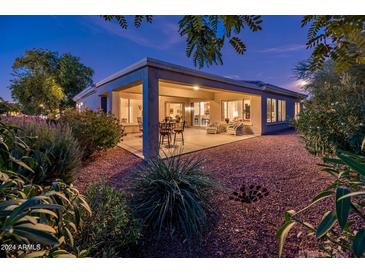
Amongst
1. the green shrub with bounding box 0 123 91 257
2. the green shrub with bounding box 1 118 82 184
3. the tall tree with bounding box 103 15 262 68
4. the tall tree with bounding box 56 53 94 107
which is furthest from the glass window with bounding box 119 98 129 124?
the tall tree with bounding box 103 15 262 68

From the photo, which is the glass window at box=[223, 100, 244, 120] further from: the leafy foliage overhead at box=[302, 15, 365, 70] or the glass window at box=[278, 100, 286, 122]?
the leafy foliage overhead at box=[302, 15, 365, 70]

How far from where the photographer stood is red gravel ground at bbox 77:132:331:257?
7.33 ft

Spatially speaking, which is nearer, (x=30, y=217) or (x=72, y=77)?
(x=30, y=217)

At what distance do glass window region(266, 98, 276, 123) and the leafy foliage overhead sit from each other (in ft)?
41.8

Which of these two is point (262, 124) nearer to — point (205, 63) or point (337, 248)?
point (337, 248)

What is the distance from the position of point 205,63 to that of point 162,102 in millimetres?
13572

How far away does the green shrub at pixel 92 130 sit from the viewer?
571cm

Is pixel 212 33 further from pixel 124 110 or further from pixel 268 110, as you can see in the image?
pixel 268 110

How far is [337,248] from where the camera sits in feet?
5.88

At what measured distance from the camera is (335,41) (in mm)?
1096

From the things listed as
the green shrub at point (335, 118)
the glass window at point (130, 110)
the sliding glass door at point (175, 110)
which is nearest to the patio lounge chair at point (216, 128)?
the sliding glass door at point (175, 110)

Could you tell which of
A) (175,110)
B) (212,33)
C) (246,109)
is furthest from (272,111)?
(212,33)

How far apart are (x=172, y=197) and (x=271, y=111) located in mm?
12979
